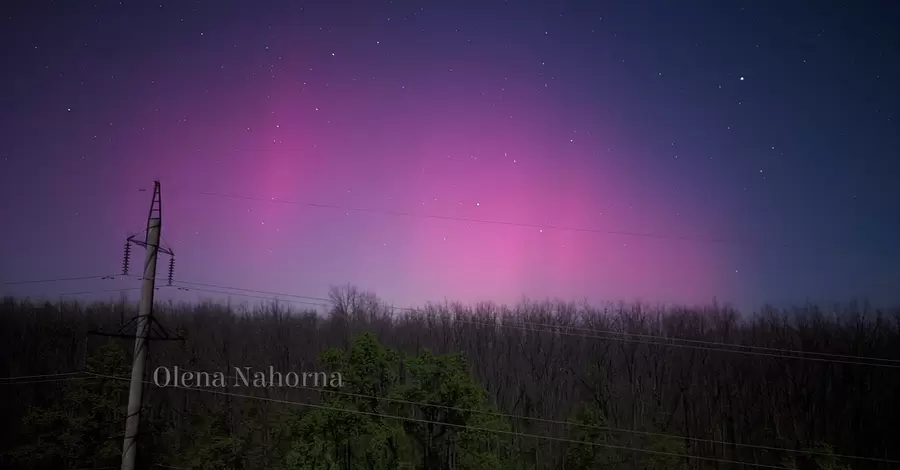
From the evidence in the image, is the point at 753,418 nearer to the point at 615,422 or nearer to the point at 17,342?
the point at 615,422

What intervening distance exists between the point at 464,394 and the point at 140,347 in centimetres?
1246

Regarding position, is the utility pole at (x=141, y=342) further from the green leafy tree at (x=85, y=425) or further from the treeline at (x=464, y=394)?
the green leafy tree at (x=85, y=425)

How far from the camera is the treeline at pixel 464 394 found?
21.9 metres

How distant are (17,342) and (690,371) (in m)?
55.6

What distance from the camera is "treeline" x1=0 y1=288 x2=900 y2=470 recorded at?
21.9 m

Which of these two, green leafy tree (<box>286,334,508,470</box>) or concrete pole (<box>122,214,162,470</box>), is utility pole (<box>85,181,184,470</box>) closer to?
concrete pole (<box>122,214,162,470</box>)

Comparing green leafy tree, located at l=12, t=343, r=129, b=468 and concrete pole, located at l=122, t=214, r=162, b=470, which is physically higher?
concrete pole, located at l=122, t=214, r=162, b=470

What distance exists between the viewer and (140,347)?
1241 centimetres

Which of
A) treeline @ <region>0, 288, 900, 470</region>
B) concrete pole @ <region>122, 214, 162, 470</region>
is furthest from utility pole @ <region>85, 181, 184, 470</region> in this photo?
treeline @ <region>0, 288, 900, 470</region>

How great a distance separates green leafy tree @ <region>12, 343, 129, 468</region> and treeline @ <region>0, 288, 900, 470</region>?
90 millimetres

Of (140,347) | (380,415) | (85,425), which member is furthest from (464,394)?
(85,425)

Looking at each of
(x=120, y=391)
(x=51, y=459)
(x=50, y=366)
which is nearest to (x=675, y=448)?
(x=120, y=391)

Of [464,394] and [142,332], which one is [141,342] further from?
[464,394]

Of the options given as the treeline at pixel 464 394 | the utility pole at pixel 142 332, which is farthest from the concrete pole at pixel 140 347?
the treeline at pixel 464 394
